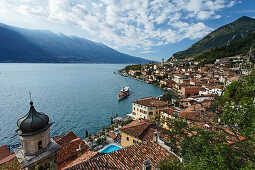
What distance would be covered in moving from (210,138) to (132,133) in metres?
12.0

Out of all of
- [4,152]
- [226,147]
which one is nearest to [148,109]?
[4,152]

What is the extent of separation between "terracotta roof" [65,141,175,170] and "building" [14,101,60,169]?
1.65 metres

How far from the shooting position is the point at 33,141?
688cm

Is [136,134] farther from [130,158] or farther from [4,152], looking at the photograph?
[4,152]

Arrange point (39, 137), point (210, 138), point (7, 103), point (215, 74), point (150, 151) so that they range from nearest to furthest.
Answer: point (210, 138) → point (39, 137) → point (150, 151) → point (7, 103) → point (215, 74)

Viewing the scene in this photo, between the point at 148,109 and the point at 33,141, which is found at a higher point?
the point at 33,141

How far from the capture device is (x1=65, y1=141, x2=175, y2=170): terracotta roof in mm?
7957

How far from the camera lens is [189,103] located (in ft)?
120

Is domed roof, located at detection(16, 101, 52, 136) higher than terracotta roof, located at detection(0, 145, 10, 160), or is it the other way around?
domed roof, located at detection(16, 101, 52, 136)

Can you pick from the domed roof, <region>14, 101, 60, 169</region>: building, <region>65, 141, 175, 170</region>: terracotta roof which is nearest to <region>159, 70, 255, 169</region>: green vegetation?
<region>65, 141, 175, 170</region>: terracotta roof

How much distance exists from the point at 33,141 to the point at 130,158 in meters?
5.59

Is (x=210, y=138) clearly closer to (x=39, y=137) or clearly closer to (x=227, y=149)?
(x=227, y=149)

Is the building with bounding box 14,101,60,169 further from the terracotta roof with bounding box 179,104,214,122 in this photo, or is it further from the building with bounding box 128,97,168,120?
the building with bounding box 128,97,168,120

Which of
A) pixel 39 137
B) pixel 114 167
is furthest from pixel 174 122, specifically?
pixel 39 137
